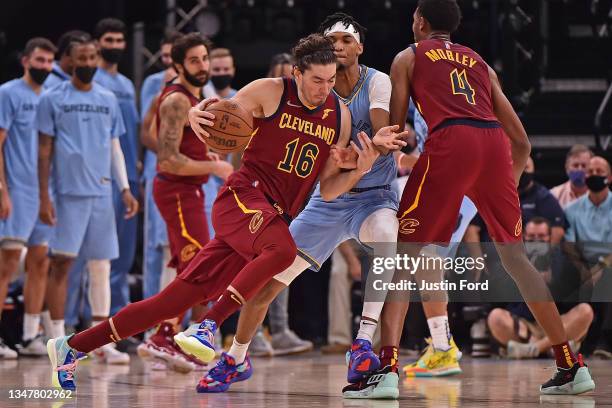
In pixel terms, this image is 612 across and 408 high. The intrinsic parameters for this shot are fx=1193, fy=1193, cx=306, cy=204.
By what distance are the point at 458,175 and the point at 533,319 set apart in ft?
11.4

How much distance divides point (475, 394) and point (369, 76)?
1.75 metres

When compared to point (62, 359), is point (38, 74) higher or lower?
higher

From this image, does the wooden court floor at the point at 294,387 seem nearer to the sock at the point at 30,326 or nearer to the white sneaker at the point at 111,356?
the white sneaker at the point at 111,356

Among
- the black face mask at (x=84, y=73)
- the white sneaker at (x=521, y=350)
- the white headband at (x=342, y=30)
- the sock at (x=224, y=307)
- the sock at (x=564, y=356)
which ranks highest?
the white headband at (x=342, y=30)

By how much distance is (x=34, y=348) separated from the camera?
9.09m

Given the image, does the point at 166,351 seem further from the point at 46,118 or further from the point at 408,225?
the point at 408,225

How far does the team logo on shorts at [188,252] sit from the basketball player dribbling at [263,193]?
170 cm

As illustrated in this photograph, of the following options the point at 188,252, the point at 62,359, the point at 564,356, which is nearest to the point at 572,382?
the point at 564,356

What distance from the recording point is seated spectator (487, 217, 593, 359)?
910 cm

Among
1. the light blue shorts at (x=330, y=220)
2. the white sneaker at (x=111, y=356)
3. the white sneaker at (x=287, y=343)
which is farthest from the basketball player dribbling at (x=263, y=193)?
the white sneaker at (x=287, y=343)

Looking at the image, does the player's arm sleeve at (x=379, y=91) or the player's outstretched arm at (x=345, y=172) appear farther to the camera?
the player's arm sleeve at (x=379, y=91)

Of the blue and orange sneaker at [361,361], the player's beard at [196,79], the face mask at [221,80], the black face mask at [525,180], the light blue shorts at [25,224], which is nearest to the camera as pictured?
the blue and orange sneaker at [361,361]

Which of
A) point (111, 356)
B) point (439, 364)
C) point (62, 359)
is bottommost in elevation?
point (111, 356)

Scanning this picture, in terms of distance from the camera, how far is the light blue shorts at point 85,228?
8852 mm
